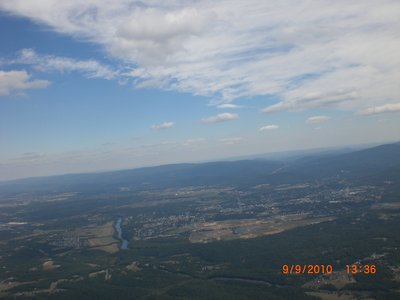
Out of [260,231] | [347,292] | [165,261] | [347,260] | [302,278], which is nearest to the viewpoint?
[347,292]

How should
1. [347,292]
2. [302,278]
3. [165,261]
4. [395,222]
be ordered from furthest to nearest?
[395,222], [165,261], [302,278], [347,292]

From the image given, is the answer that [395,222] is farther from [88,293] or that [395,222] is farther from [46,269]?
[46,269]

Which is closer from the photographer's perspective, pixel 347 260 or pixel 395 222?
pixel 347 260

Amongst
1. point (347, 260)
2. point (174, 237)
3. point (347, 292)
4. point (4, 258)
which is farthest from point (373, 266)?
point (4, 258)

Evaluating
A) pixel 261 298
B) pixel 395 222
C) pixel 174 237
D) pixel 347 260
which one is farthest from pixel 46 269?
pixel 395 222

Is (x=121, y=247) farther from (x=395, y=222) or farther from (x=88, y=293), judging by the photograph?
(x=395, y=222)

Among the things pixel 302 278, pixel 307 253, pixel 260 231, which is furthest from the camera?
pixel 260 231
